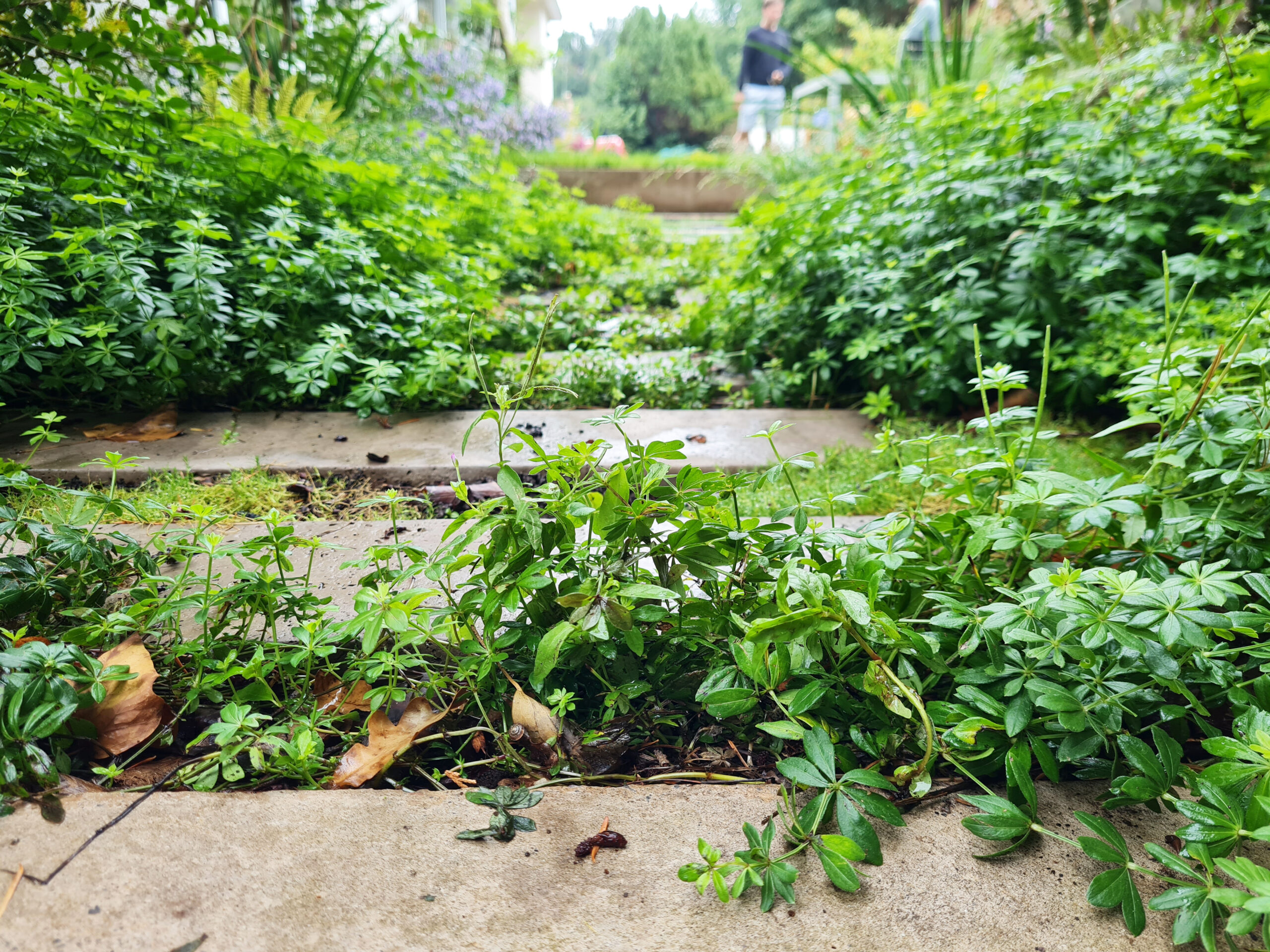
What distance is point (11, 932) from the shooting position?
829mm

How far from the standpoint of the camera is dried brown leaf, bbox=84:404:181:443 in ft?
7.48

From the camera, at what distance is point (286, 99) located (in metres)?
3.74

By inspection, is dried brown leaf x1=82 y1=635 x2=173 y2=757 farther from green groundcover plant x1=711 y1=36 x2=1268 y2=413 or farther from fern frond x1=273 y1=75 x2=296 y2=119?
fern frond x1=273 y1=75 x2=296 y2=119

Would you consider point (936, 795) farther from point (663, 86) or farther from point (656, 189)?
point (663, 86)

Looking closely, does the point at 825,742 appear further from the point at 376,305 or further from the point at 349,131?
the point at 349,131

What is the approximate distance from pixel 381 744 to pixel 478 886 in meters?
0.33

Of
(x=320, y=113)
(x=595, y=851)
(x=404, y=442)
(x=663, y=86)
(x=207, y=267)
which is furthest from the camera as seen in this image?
(x=663, y=86)

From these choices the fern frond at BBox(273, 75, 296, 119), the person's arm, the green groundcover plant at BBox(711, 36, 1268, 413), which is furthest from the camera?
the person's arm

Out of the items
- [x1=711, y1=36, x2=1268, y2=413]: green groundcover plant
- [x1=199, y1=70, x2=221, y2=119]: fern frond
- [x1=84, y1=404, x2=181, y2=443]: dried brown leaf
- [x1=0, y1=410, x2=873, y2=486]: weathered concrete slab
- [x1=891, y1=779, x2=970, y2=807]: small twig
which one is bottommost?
[x1=891, y1=779, x2=970, y2=807]: small twig

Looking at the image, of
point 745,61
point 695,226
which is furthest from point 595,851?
point 745,61

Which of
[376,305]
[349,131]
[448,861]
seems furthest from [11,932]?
[349,131]

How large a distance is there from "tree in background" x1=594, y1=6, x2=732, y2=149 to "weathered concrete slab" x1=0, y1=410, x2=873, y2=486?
26.0 meters

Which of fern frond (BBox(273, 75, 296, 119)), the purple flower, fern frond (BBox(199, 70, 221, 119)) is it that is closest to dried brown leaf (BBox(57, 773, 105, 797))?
fern frond (BBox(199, 70, 221, 119))

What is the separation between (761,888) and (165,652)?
3.75 feet
